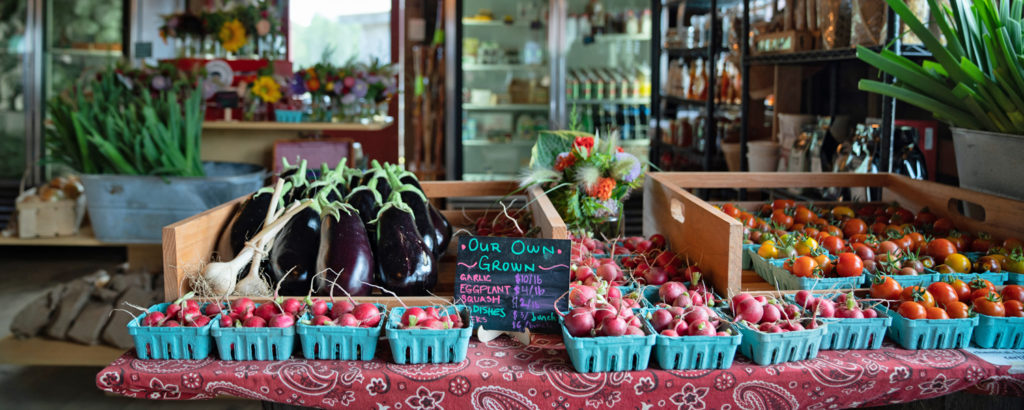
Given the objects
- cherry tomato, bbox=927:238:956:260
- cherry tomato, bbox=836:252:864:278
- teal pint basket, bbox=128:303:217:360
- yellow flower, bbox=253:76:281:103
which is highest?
yellow flower, bbox=253:76:281:103

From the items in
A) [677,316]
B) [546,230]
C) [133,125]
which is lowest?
[677,316]

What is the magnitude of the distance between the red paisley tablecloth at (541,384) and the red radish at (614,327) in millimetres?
68

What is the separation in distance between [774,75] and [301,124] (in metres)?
2.22

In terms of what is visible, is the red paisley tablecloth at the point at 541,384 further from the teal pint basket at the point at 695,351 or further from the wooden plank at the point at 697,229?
the wooden plank at the point at 697,229

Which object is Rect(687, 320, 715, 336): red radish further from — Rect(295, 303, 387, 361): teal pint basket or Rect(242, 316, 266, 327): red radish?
Rect(242, 316, 266, 327): red radish

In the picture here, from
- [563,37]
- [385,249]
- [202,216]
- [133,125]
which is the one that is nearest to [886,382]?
[385,249]

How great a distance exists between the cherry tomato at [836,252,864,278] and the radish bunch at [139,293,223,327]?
1.18 m

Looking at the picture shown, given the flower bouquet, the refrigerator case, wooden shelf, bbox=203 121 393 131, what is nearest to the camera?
the flower bouquet

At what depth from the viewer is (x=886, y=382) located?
4.48 feet

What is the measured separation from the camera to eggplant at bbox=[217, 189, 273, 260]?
1756mm

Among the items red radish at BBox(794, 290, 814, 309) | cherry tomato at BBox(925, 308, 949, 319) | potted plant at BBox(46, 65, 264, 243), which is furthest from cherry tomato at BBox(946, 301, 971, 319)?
potted plant at BBox(46, 65, 264, 243)

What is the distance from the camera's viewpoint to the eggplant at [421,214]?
1.82m

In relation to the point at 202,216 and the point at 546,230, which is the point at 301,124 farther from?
the point at 546,230

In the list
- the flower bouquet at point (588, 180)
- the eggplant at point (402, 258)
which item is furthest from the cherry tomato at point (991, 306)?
the eggplant at point (402, 258)
